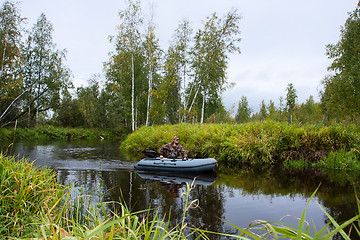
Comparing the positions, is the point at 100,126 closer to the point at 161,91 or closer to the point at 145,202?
the point at 161,91

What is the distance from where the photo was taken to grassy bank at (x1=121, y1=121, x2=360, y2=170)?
10.0m

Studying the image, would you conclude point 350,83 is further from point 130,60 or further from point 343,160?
point 130,60

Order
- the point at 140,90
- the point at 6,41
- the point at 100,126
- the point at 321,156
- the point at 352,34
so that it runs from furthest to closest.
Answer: the point at 100,126, the point at 140,90, the point at 6,41, the point at 352,34, the point at 321,156

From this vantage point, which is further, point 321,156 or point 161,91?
point 161,91

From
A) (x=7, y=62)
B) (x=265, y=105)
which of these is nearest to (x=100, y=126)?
(x=7, y=62)

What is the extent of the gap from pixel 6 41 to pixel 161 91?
12863 mm

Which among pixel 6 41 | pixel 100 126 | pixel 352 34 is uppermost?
pixel 6 41

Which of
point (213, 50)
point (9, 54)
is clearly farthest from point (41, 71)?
point (213, 50)

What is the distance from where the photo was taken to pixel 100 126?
A: 31578 mm

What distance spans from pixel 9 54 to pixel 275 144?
69.2ft

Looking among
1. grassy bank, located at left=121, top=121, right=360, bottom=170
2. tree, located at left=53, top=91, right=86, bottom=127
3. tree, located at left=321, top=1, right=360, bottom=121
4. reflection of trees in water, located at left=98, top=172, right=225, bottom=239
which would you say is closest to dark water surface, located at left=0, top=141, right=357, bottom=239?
reflection of trees in water, located at left=98, top=172, right=225, bottom=239

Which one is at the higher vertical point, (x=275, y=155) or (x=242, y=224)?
(x=275, y=155)

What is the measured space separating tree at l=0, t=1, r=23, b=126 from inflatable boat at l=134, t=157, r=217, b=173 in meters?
16.0

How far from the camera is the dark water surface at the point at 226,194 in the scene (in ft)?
16.9
